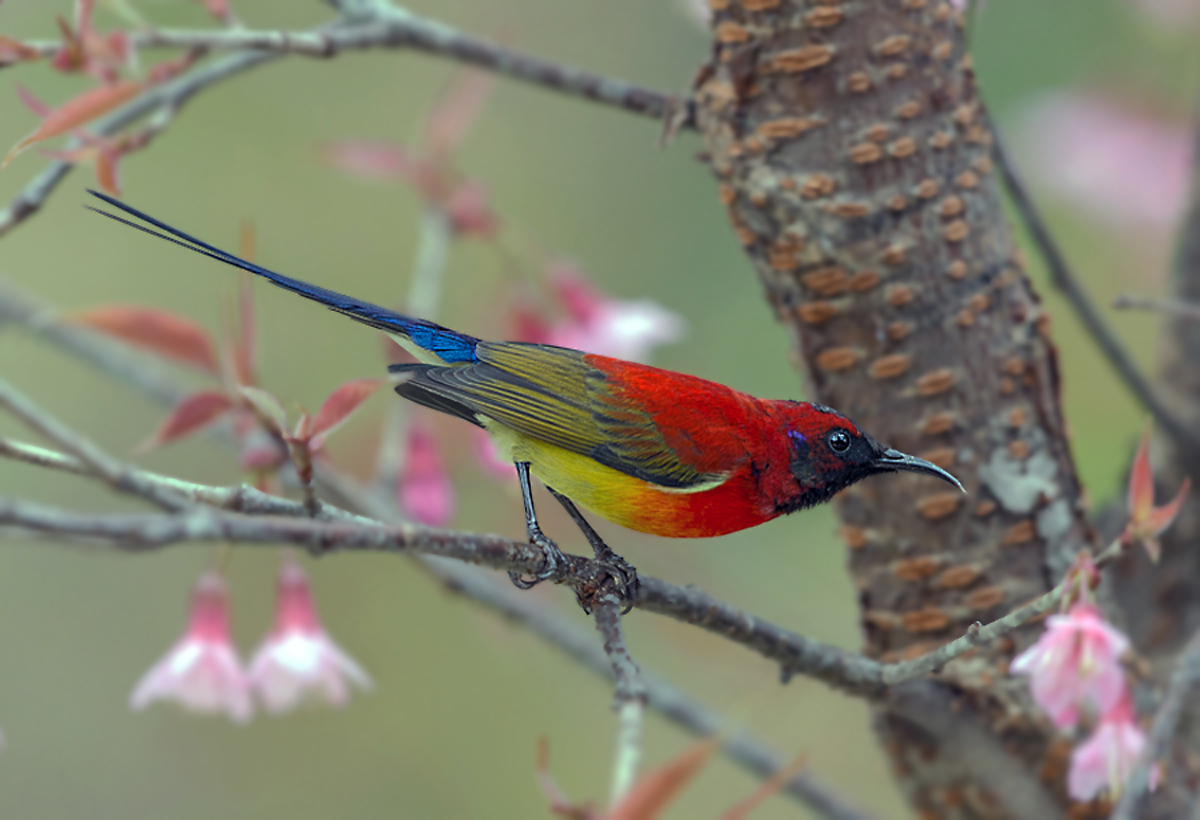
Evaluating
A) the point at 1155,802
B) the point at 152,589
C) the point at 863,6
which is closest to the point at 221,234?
the point at 152,589

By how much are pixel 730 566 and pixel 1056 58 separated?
3.39 metres

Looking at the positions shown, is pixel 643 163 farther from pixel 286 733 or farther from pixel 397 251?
pixel 286 733

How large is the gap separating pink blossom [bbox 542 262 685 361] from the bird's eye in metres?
0.92

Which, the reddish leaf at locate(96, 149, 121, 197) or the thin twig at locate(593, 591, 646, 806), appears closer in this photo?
the thin twig at locate(593, 591, 646, 806)

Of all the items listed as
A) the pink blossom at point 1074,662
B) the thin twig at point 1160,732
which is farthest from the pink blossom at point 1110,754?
the pink blossom at point 1074,662

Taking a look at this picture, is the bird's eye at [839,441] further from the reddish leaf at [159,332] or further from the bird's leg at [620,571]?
the reddish leaf at [159,332]

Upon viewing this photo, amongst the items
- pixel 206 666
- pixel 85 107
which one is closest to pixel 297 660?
pixel 206 666

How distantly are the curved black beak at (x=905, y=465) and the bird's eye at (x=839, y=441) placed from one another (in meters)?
0.06

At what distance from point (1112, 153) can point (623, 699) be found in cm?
357

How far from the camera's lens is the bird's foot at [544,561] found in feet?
5.45

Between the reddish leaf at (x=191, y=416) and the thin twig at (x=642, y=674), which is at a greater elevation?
the reddish leaf at (x=191, y=416)

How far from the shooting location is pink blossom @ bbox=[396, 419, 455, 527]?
2.73 m

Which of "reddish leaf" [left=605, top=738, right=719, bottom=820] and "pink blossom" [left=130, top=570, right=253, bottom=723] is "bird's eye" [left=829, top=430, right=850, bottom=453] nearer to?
"reddish leaf" [left=605, top=738, right=719, bottom=820]

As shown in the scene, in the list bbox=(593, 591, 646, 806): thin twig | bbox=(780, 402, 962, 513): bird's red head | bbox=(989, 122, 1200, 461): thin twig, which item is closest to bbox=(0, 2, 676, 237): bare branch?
bbox=(780, 402, 962, 513): bird's red head
